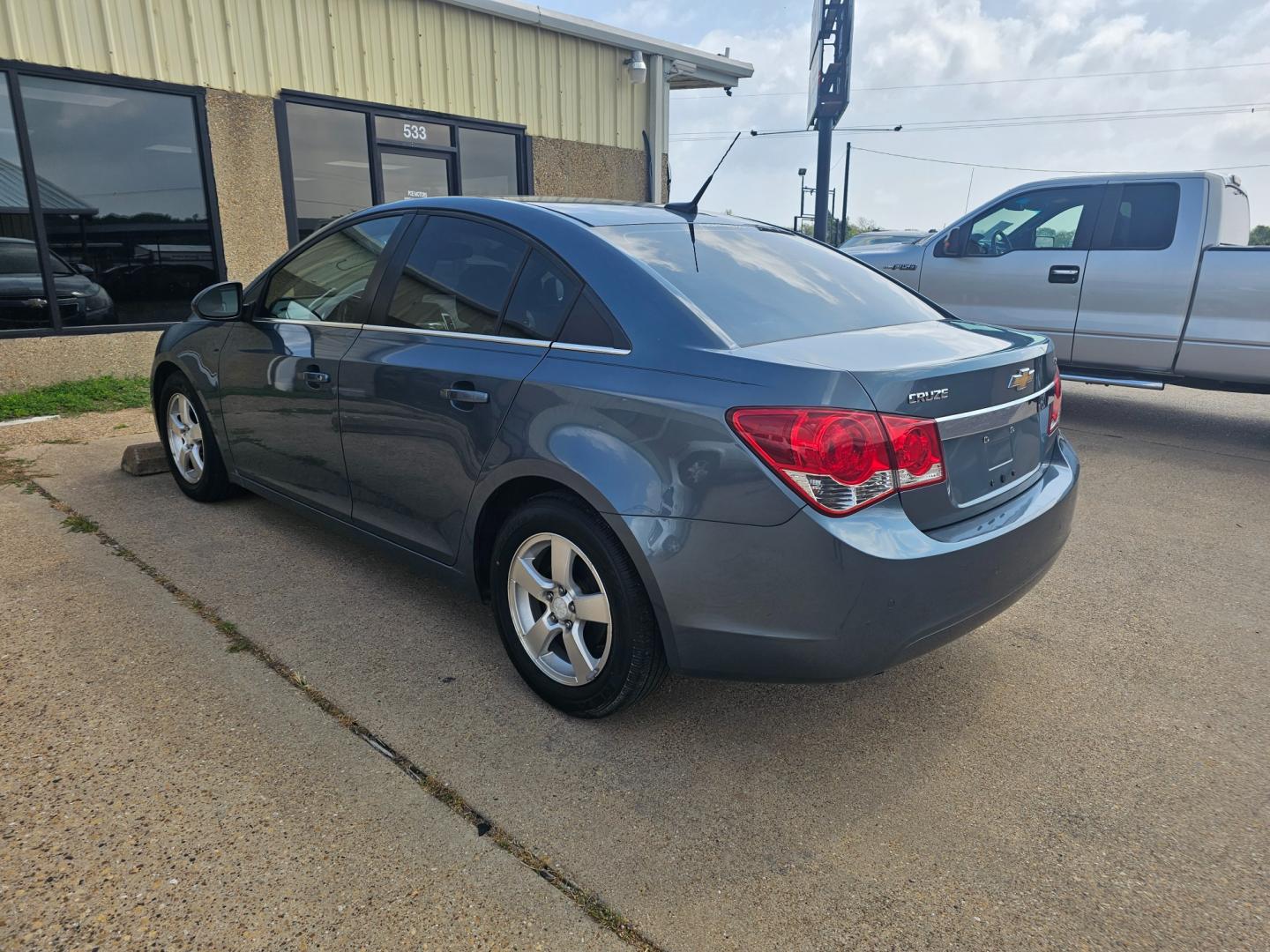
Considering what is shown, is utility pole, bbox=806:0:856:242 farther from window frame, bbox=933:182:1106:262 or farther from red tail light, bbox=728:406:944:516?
red tail light, bbox=728:406:944:516

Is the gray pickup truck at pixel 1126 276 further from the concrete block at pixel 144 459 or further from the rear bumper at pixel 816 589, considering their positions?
the concrete block at pixel 144 459

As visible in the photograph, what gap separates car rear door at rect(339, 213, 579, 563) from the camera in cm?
285

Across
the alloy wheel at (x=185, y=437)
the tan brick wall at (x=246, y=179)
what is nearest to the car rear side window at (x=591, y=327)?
the alloy wheel at (x=185, y=437)

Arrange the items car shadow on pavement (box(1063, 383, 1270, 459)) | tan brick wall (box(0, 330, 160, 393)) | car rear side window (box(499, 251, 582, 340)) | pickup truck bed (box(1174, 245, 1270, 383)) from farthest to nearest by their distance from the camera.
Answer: tan brick wall (box(0, 330, 160, 393))
car shadow on pavement (box(1063, 383, 1270, 459))
pickup truck bed (box(1174, 245, 1270, 383))
car rear side window (box(499, 251, 582, 340))

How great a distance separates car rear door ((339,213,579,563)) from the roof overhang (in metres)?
7.72

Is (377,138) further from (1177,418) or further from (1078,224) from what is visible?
(1177,418)

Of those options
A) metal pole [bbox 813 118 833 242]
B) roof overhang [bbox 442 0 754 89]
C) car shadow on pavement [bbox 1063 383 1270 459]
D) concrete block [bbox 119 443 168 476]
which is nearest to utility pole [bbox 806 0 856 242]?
metal pole [bbox 813 118 833 242]

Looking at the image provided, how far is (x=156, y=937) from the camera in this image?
1.88m

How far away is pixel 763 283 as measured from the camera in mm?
2918

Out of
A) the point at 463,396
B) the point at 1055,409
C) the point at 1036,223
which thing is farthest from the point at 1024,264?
the point at 463,396

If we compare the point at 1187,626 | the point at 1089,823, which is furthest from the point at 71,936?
the point at 1187,626

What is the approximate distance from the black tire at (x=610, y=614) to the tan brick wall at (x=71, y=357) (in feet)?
21.8

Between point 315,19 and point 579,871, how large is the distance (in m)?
9.11

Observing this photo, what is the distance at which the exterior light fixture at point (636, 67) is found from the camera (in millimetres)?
11219
